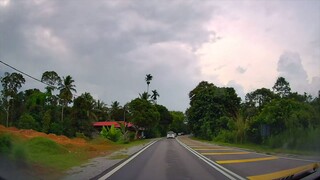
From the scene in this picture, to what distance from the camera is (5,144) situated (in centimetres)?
1341

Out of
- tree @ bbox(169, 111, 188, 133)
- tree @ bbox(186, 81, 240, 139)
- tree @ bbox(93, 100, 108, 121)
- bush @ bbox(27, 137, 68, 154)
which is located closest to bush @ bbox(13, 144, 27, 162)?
bush @ bbox(27, 137, 68, 154)

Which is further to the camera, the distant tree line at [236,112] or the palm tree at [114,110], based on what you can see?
the palm tree at [114,110]

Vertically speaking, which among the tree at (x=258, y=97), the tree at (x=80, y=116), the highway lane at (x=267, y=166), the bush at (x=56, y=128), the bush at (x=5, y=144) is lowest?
the highway lane at (x=267, y=166)

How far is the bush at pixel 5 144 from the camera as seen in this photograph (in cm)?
1311

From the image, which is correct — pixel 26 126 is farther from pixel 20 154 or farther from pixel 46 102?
pixel 20 154

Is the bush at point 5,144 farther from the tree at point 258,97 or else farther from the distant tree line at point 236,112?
the tree at point 258,97

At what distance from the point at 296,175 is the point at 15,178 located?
7.52 m

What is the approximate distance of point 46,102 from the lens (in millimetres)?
75375

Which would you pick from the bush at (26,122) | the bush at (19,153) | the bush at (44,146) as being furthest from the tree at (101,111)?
A: the bush at (19,153)

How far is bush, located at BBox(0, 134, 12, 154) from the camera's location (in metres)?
13.1

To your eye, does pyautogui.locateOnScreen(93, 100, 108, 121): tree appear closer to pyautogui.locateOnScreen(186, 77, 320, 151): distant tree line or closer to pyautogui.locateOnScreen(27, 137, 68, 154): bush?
pyautogui.locateOnScreen(186, 77, 320, 151): distant tree line

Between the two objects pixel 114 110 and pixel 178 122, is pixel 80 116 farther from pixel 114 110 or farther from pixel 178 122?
pixel 178 122

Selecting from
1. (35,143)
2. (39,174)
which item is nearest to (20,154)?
(39,174)

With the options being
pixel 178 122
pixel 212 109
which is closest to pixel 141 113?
pixel 212 109
